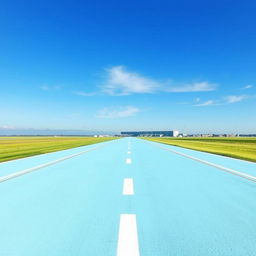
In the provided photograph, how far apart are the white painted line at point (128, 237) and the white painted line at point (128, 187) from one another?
1.60 metres

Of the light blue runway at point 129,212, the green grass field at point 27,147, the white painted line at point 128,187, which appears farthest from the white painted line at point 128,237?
the green grass field at point 27,147

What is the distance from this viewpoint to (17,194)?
5.56m

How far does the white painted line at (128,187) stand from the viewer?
5.75m

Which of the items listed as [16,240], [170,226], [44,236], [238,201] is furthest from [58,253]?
[238,201]

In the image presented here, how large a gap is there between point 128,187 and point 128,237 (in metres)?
2.98

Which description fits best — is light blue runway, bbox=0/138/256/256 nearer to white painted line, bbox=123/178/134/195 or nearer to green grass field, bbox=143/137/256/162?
white painted line, bbox=123/178/134/195

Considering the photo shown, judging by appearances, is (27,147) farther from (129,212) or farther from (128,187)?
(129,212)

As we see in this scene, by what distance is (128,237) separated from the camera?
3.32m

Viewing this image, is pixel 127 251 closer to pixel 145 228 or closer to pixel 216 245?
pixel 145 228

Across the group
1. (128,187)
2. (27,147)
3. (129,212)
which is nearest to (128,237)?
(129,212)

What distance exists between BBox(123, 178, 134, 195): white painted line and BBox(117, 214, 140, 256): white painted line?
63.1 inches

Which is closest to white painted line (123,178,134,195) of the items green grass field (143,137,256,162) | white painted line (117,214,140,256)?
white painted line (117,214,140,256)

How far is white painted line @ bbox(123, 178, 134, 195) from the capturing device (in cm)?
575

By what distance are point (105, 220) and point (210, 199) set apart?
253 centimetres
